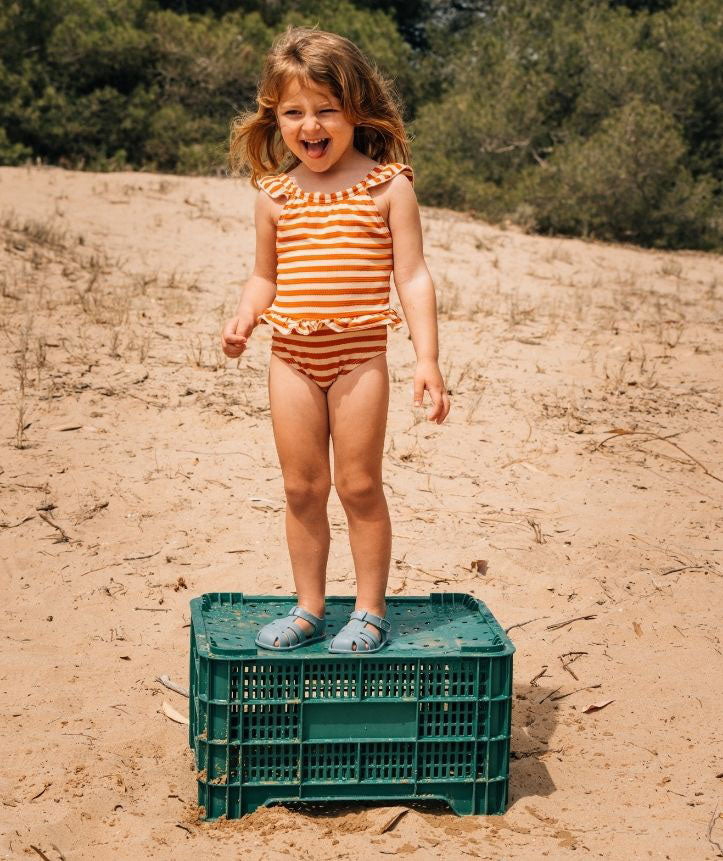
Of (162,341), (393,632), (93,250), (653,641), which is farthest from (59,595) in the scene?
(93,250)

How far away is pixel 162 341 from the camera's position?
245 inches

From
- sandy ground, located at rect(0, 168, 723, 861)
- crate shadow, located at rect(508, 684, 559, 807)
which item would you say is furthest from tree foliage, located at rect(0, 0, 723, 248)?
crate shadow, located at rect(508, 684, 559, 807)

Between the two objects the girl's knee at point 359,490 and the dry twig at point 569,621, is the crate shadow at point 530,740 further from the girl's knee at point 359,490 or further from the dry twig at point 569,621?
the girl's knee at point 359,490

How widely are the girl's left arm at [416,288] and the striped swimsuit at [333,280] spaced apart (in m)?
0.03

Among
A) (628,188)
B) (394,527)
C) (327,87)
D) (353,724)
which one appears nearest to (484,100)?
(628,188)

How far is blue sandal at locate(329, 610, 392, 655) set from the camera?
2678mm

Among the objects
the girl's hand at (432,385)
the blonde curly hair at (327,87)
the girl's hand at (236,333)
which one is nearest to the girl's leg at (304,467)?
the girl's hand at (236,333)

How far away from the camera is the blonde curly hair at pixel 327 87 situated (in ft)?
9.13

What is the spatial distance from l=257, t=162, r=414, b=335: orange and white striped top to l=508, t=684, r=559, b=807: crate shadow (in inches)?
50.0

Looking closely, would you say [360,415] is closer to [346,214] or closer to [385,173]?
[346,214]

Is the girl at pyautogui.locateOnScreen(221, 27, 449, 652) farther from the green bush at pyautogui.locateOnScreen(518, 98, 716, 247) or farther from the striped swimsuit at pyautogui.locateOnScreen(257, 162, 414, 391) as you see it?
the green bush at pyautogui.locateOnScreen(518, 98, 716, 247)

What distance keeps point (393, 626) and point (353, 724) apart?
36 centimetres

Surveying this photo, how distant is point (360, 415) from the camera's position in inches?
109

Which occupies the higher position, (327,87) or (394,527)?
(327,87)
